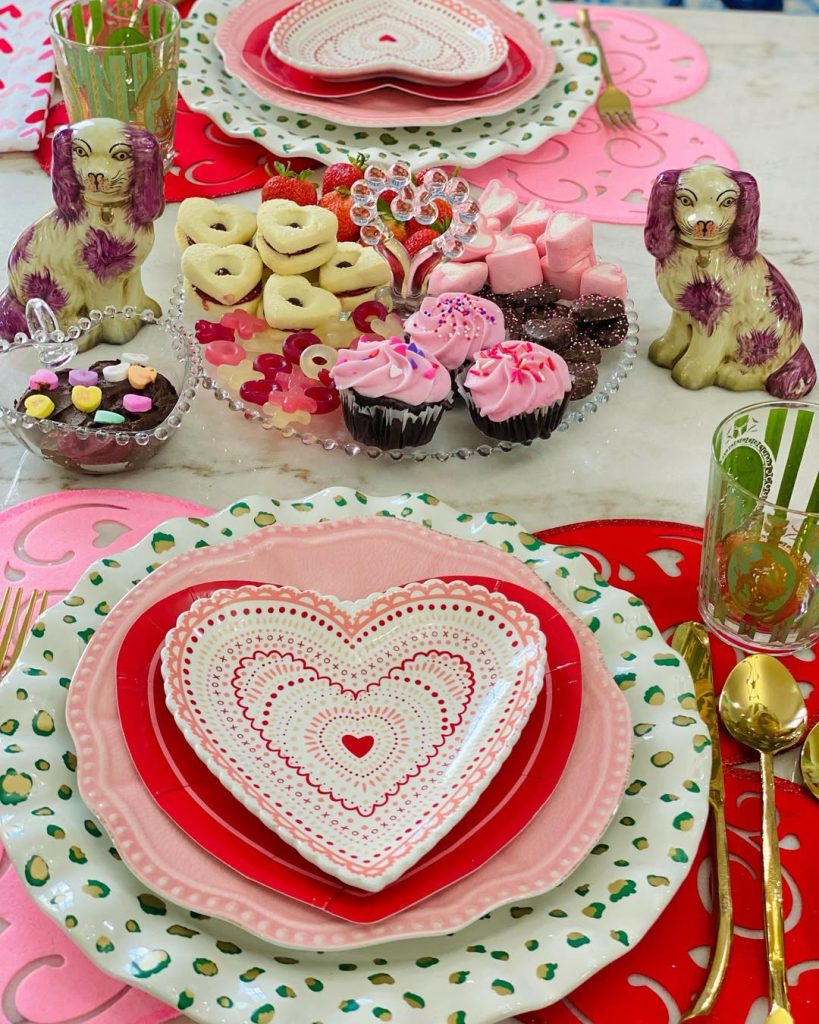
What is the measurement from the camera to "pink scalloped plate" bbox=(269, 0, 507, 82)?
1485 mm

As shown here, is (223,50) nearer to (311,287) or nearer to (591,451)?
(311,287)

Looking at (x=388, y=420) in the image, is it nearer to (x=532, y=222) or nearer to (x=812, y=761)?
(x=532, y=222)

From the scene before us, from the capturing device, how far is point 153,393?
103 cm

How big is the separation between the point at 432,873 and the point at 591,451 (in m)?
0.54

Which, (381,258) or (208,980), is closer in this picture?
(208,980)

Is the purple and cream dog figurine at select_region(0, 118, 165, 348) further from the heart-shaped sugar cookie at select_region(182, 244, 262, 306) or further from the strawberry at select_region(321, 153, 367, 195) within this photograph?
the strawberry at select_region(321, 153, 367, 195)

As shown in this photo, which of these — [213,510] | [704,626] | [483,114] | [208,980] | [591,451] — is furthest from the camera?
[483,114]

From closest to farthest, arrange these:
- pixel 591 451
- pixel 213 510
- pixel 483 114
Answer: pixel 213 510 < pixel 591 451 < pixel 483 114

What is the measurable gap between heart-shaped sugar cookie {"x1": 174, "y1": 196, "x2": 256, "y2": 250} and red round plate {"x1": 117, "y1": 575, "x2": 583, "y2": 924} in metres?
0.51

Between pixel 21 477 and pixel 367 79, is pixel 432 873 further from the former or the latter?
pixel 367 79

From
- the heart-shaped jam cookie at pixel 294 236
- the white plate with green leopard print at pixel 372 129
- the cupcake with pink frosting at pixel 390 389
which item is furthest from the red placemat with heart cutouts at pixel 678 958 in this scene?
the white plate with green leopard print at pixel 372 129

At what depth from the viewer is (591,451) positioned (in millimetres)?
1102

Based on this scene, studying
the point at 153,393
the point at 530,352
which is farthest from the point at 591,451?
the point at 153,393

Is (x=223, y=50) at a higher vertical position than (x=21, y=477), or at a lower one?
higher
